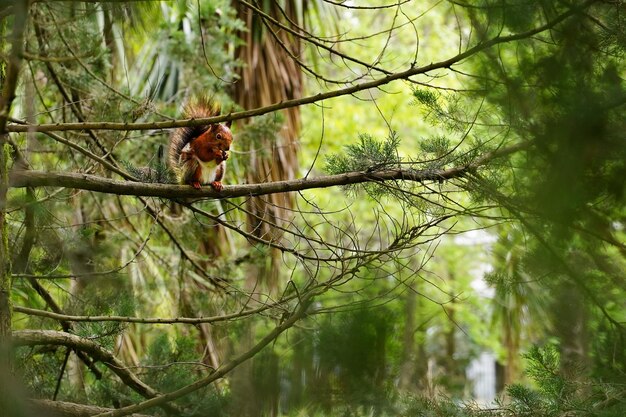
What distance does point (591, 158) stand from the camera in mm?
2314

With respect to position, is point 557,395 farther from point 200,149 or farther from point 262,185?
point 200,149

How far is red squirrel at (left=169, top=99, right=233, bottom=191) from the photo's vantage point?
10.9 ft

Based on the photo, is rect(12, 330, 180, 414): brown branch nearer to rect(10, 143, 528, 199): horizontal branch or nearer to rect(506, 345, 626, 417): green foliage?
rect(10, 143, 528, 199): horizontal branch

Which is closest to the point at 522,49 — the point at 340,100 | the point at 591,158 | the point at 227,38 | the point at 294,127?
the point at 591,158

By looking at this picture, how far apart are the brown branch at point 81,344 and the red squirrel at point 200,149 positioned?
0.69 meters

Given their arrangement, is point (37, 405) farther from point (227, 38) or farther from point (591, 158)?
point (227, 38)

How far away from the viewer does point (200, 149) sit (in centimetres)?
341

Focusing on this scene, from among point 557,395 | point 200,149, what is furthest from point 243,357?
point 200,149

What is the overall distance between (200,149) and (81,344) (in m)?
0.89

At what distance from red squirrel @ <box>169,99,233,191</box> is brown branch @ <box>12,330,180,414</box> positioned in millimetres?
688

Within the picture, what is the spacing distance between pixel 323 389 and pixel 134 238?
10.3 ft

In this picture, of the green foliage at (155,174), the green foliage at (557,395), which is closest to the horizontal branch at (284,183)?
the green foliage at (155,174)

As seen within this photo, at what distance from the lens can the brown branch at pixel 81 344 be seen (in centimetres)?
283

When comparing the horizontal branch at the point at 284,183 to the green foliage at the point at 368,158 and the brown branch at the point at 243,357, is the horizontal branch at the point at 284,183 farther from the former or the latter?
the brown branch at the point at 243,357
